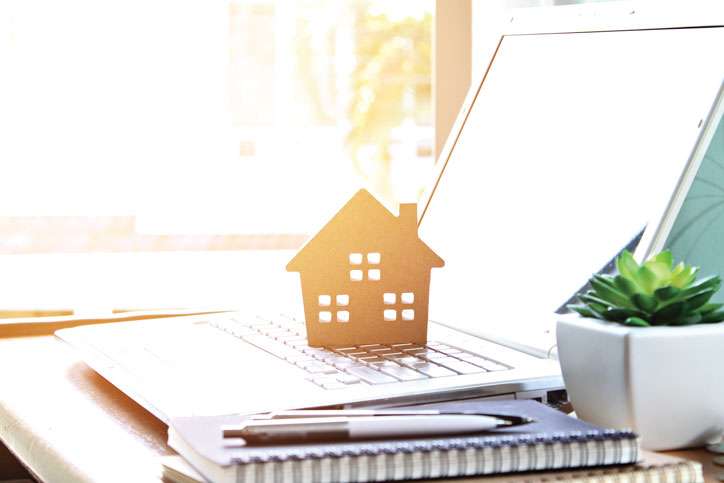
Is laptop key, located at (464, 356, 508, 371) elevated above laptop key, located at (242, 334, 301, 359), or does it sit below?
below

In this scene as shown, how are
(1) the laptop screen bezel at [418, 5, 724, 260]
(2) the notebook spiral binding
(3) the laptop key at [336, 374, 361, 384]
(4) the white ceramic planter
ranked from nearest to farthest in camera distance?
1. (2) the notebook spiral binding
2. (4) the white ceramic planter
3. (3) the laptop key at [336, 374, 361, 384]
4. (1) the laptop screen bezel at [418, 5, 724, 260]

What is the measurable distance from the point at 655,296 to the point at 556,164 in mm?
348

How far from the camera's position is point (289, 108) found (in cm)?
581

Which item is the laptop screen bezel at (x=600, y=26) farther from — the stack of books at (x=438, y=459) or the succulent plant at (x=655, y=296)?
the stack of books at (x=438, y=459)

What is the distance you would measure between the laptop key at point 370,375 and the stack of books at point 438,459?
15cm

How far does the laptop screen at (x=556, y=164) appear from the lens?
860mm

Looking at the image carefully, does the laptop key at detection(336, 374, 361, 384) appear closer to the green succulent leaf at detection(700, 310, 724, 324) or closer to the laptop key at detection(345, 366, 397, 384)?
the laptop key at detection(345, 366, 397, 384)

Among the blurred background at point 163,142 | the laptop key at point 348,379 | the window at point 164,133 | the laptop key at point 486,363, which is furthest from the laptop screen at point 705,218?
the window at point 164,133

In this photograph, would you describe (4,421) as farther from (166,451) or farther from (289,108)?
(289,108)

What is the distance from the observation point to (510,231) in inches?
38.9

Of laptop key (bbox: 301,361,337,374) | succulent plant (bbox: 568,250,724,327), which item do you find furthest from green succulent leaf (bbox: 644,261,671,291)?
laptop key (bbox: 301,361,337,374)

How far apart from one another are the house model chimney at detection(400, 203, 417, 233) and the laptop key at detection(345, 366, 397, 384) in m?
0.14

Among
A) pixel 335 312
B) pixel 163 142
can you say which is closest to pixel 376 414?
pixel 335 312

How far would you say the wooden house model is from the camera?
0.84 metres
